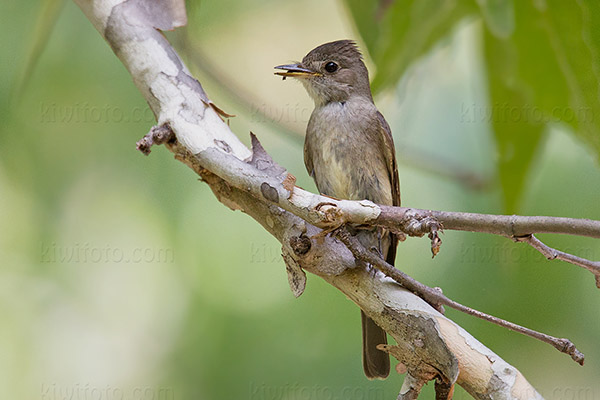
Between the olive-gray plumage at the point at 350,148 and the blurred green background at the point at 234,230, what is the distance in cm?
14

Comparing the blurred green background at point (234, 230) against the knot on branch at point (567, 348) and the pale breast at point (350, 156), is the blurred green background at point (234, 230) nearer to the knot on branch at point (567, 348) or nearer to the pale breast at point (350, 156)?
the pale breast at point (350, 156)

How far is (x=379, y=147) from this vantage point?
325cm

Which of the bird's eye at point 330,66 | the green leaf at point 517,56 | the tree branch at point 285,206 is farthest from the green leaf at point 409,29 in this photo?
the bird's eye at point 330,66

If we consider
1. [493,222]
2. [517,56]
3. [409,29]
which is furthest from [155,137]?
[517,56]

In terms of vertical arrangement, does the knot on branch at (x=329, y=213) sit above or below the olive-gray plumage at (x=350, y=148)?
below

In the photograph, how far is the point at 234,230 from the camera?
3838 millimetres

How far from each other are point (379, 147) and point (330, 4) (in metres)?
1.08

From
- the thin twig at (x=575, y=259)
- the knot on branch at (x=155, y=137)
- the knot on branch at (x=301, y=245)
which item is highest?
the knot on branch at (x=155, y=137)

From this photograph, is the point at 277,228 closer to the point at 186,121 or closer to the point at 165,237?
the point at 186,121

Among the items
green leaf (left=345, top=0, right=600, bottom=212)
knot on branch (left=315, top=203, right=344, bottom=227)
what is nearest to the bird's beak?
green leaf (left=345, top=0, right=600, bottom=212)

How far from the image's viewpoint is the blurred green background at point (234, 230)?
354 centimetres

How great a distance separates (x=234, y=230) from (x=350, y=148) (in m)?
0.93

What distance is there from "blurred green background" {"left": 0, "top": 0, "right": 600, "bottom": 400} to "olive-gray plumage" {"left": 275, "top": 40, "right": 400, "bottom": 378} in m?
0.14

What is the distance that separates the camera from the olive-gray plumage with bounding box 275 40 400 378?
312 cm
